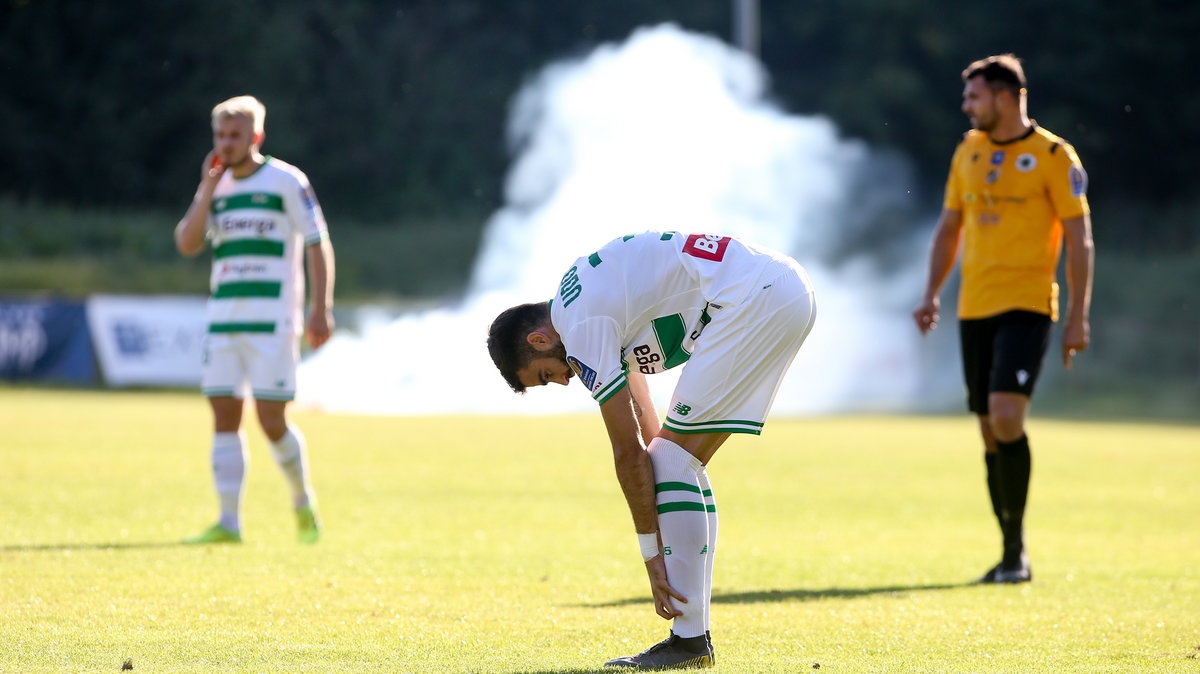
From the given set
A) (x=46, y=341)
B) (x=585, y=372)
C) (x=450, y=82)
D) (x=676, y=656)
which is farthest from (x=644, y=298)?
(x=450, y=82)

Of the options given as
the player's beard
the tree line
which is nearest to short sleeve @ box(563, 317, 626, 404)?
the player's beard

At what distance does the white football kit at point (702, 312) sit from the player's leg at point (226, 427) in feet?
12.6

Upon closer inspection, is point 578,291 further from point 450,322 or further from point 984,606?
point 450,322

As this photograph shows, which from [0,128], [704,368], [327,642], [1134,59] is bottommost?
[327,642]

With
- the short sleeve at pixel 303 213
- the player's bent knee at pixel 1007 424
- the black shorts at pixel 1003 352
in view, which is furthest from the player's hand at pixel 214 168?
the player's bent knee at pixel 1007 424

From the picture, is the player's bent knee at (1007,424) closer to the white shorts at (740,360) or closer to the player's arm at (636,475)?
the white shorts at (740,360)

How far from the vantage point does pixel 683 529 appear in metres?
5.02

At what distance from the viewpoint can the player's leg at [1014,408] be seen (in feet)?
24.5

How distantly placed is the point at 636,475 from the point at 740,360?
1.84 feet

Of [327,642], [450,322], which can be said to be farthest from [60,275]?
[327,642]

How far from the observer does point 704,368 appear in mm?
5082

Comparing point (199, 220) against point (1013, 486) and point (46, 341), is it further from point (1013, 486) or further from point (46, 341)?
point (46, 341)

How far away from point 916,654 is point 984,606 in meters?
1.31

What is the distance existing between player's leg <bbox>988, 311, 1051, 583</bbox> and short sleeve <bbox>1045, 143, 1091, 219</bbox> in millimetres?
567
